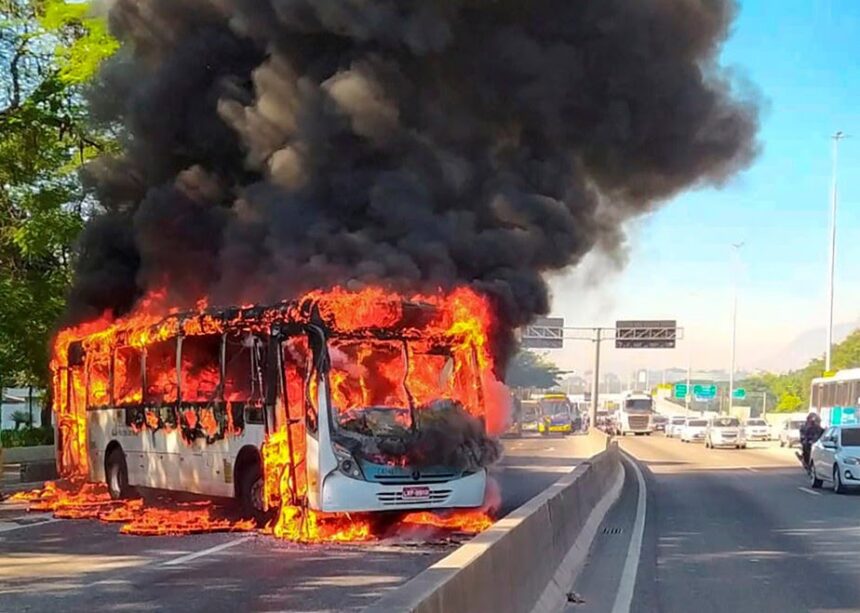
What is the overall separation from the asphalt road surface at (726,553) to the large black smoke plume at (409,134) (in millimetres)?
3806

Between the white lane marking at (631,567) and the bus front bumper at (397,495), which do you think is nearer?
the white lane marking at (631,567)

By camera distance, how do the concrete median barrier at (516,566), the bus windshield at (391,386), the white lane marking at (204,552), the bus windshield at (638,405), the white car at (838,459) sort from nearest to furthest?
the concrete median barrier at (516,566) < the white lane marking at (204,552) < the bus windshield at (391,386) < the white car at (838,459) < the bus windshield at (638,405)

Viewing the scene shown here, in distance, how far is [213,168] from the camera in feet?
66.5

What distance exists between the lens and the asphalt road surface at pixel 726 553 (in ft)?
29.9

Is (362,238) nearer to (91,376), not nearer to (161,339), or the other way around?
(161,339)

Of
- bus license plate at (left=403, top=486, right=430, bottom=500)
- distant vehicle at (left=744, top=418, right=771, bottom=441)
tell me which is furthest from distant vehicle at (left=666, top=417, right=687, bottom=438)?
bus license plate at (left=403, top=486, right=430, bottom=500)

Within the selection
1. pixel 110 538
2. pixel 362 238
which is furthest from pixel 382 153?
pixel 110 538

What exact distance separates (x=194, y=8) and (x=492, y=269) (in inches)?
352

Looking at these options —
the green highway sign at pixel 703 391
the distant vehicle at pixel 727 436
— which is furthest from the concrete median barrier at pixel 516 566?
the green highway sign at pixel 703 391

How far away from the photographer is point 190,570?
403 inches

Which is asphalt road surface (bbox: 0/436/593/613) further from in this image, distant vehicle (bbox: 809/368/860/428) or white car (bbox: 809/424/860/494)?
distant vehicle (bbox: 809/368/860/428)

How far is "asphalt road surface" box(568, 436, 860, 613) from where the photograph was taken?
29.9ft

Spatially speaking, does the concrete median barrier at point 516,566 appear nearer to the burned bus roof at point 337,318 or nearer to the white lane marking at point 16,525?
the burned bus roof at point 337,318

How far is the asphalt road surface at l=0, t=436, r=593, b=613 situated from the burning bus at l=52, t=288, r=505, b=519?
0.62 metres
